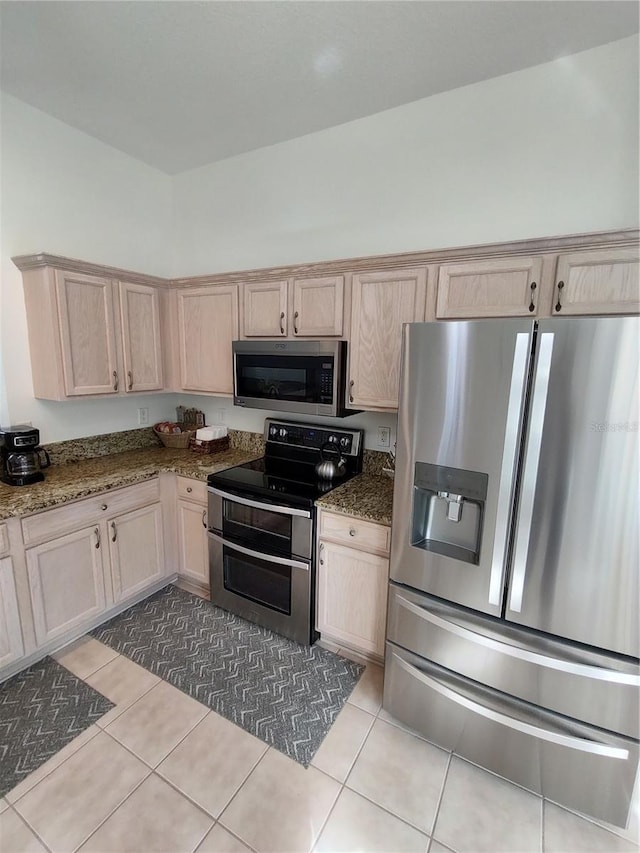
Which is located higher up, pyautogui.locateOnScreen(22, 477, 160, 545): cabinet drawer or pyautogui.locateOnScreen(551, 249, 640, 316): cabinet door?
pyautogui.locateOnScreen(551, 249, 640, 316): cabinet door

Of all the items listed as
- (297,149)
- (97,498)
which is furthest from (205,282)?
(97,498)

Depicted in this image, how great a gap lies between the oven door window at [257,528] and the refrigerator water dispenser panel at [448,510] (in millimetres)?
789

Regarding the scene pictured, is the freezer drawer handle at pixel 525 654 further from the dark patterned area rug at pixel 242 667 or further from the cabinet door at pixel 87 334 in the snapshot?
the cabinet door at pixel 87 334

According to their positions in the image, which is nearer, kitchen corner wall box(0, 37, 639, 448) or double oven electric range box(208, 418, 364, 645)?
kitchen corner wall box(0, 37, 639, 448)

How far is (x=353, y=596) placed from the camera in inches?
81.1

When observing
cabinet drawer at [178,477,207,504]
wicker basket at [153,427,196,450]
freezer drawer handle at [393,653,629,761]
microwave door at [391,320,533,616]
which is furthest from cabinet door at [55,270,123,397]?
freezer drawer handle at [393,653,629,761]

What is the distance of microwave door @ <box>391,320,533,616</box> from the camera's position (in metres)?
1.34

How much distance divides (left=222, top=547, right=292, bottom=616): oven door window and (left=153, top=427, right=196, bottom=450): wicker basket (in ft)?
3.37

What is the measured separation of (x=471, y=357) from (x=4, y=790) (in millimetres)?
2399

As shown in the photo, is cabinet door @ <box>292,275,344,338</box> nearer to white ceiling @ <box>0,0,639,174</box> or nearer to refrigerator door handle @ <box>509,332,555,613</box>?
white ceiling @ <box>0,0,639,174</box>

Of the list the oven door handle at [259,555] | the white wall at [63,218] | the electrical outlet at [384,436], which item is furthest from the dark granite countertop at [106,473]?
the electrical outlet at [384,436]

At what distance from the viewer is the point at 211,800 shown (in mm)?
1487

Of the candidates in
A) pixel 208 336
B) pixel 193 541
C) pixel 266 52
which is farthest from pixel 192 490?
pixel 266 52

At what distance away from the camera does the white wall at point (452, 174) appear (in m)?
1.83
